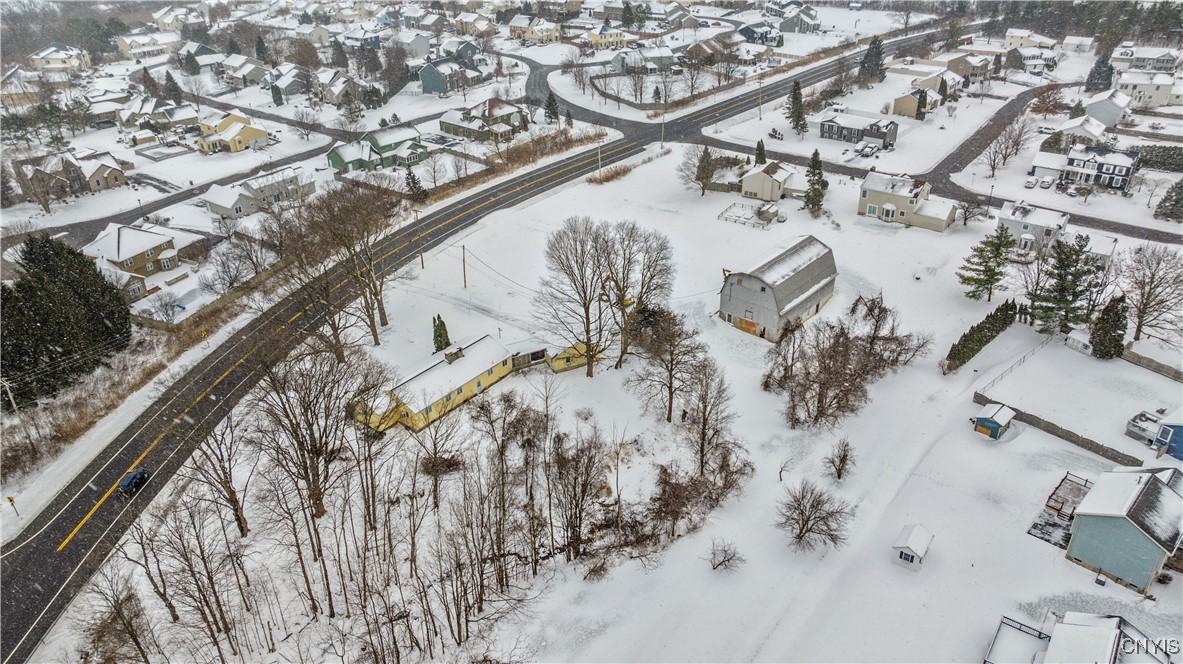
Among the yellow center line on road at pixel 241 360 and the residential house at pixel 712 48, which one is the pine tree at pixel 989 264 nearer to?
the yellow center line on road at pixel 241 360

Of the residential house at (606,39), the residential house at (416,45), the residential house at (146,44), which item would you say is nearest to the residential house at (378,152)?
the residential house at (416,45)

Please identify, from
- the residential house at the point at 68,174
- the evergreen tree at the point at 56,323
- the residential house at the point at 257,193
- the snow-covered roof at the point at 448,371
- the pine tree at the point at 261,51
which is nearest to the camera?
the snow-covered roof at the point at 448,371

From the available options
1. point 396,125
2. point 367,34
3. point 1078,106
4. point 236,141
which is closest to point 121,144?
point 236,141

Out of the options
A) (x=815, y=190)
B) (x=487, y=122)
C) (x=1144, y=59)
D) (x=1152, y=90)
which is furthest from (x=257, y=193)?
(x=1144, y=59)

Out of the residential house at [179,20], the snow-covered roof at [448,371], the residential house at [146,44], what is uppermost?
the residential house at [179,20]

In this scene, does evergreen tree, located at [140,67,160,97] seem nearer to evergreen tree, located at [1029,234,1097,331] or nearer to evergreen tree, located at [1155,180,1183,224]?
evergreen tree, located at [1029,234,1097,331]

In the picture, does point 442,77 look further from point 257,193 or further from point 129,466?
point 129,466
